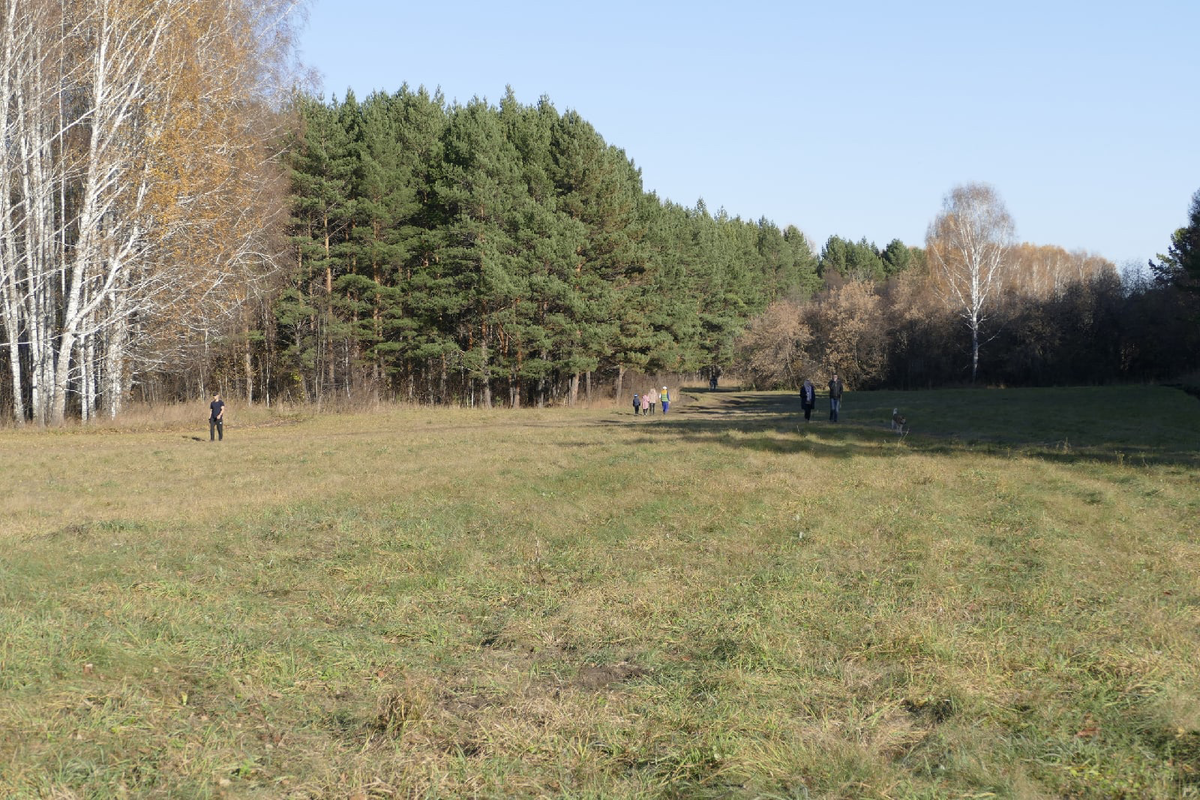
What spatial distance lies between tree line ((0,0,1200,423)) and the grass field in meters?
15.5

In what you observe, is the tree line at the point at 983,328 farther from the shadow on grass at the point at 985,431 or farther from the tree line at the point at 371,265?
the shadow on grass at the point at 985,431

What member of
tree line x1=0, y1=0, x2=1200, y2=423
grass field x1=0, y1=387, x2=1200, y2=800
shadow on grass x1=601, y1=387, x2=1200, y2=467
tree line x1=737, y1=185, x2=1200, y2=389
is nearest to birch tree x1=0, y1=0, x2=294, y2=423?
tree line x1=0, y1=0, x2=1200, y2=423

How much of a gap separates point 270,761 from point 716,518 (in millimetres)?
8811

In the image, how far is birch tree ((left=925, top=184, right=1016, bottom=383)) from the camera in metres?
60.9

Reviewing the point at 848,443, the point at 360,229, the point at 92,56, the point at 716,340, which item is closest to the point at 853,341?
the point at 716,340

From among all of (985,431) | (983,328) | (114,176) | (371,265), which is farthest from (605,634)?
(983,328)

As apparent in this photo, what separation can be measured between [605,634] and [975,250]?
200ft

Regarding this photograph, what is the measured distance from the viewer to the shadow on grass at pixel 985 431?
20.6m

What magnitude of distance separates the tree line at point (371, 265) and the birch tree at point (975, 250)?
177mm

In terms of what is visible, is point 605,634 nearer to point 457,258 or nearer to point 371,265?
point 457,258

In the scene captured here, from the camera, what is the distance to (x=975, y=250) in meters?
61.3

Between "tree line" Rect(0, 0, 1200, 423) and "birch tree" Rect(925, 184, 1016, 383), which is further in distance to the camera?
"birch tree" Rect(925, 184, 1016, 383)

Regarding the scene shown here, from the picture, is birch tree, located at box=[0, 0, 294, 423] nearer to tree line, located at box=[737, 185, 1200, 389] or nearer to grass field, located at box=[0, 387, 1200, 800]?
grass field, located at box=[0, 387, 1200, 800]

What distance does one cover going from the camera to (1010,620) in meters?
7.88
